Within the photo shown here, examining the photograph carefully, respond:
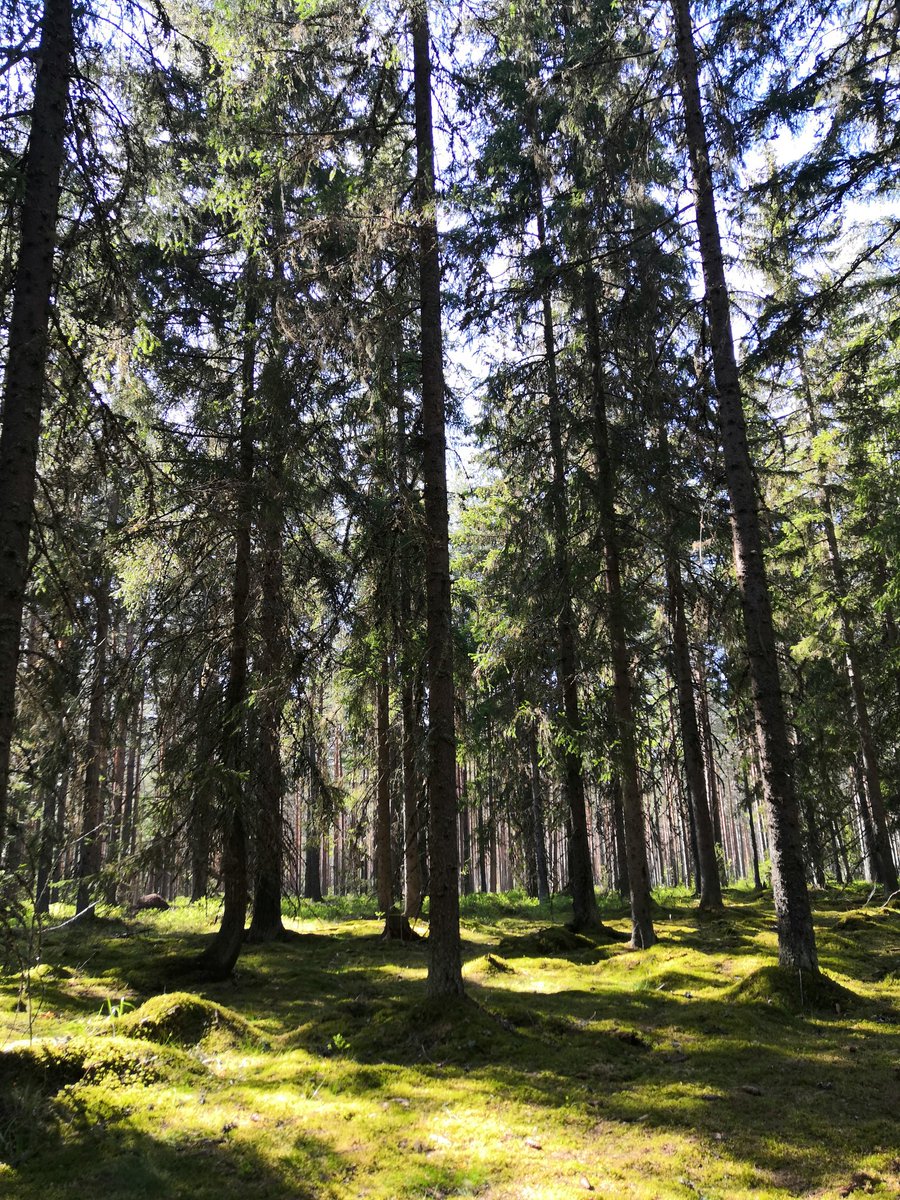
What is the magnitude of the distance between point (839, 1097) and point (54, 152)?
30.4 ft

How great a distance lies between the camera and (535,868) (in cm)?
2503

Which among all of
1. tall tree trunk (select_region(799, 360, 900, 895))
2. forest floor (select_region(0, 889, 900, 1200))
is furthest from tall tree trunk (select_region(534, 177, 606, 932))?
tall tree trunk (select_region(799, 360, 900, 895))

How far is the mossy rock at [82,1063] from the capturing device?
5168mm

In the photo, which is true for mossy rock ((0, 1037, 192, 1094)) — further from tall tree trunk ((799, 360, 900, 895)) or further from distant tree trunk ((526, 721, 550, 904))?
tall tree trunk ((799, 360, 900, 895))

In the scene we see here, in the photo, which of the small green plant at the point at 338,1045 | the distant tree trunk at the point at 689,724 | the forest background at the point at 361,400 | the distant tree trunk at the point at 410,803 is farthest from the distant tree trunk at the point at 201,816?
the distant tree trunk at the point at 689,724

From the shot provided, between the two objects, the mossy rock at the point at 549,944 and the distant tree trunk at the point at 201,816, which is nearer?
the distant tree trunk at the point at 201,816

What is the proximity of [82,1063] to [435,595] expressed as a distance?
549cm

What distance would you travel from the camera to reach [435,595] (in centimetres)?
878

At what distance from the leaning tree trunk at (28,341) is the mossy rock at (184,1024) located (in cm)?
311

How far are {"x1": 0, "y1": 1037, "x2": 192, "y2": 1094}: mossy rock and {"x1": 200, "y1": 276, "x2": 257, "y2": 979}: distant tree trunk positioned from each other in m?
3.62

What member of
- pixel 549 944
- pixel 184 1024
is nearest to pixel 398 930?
pixel 549 944

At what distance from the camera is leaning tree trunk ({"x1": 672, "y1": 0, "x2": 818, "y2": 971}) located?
26.6ft

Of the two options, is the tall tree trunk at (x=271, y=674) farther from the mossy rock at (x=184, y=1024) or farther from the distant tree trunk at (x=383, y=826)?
the distant tree trunk at (x=383, y=826)

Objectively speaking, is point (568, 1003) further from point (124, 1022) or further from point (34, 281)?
point (34, 281)
